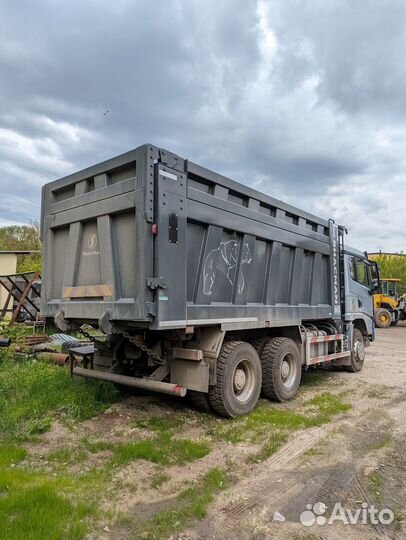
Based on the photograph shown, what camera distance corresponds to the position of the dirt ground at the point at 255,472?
2.86 m

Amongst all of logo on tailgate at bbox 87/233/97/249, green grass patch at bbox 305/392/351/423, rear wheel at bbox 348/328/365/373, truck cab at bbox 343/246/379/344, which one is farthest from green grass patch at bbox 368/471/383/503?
rear wheel at bbox 348/328/365/373

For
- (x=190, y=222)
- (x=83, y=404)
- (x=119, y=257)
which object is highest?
(x=190, y=222)

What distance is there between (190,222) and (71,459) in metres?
2.82

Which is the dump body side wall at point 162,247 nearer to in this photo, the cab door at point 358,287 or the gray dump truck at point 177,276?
the gray dump truck at point 177,276

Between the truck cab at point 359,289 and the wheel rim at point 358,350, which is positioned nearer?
the truck cab at point 359,289

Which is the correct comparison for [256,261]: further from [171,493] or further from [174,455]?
[171,493]

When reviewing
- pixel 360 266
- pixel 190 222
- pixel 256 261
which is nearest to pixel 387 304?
pixel 360 266

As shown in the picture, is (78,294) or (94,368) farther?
(94,368)

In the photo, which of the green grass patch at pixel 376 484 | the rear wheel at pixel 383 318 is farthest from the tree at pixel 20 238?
the green grass patch at pixel 376 484

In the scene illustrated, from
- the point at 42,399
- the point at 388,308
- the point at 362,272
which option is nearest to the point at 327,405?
the point at 42,399

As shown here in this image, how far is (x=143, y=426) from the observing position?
475cm

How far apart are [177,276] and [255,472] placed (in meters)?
2.12

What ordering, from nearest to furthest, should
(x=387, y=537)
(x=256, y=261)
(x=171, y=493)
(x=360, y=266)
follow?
(x=387, y=537) < (x=171, y=493) < (x=256, y=261) < (x=360, y=266)

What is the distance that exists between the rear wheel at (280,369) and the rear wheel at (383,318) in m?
18.2
